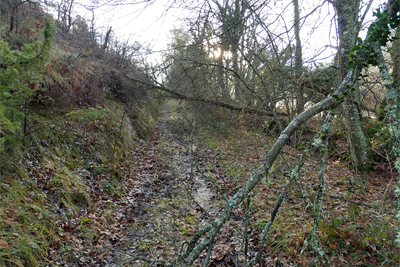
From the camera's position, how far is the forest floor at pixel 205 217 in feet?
11.8

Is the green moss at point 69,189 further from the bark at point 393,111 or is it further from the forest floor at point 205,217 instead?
the bark at point 393,111

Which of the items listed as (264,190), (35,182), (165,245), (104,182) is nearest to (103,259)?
(165,245)

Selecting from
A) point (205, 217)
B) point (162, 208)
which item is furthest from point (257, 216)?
point (162, 208)

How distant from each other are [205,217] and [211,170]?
3157 millimetres

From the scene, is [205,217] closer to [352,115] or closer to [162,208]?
[162,208]

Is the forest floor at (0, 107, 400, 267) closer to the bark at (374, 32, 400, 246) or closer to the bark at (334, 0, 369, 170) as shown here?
the bark at (334, 0, 369, 170)

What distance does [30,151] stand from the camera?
531cm

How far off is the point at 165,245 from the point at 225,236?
3.74ft

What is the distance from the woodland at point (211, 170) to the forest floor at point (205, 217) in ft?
0.10

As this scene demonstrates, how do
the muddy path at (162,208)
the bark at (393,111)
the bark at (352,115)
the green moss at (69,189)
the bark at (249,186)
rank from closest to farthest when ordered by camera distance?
the bark at (249,186)
the bark at (393,111)
the muddy path at (162,208)
the green moss at (69,189)
the bark at (352,115)

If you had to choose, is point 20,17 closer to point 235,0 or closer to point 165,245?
Result: point 235,0

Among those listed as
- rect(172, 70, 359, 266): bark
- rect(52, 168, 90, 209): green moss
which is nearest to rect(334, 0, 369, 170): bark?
rect(172, 70, 359, 266): bark

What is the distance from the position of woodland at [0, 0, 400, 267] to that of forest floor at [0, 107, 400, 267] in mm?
29

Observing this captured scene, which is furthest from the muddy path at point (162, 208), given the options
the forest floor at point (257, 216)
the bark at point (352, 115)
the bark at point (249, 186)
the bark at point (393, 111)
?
the bark at point (352, 115)
